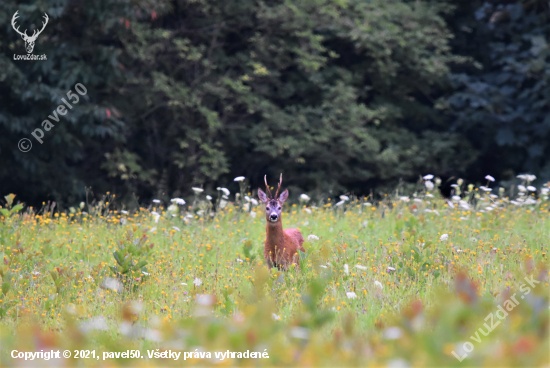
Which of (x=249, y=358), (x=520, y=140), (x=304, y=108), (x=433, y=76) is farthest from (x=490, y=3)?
(x=249, y=358)

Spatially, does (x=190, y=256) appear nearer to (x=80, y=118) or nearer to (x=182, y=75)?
(x=80, y=118)

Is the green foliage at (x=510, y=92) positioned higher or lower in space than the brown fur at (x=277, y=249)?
higher

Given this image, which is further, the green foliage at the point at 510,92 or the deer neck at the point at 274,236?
the green foliage at the point at 510,92

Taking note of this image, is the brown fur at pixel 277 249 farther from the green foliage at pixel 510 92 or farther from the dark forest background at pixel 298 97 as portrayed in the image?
the green foliage at pixel 510 92

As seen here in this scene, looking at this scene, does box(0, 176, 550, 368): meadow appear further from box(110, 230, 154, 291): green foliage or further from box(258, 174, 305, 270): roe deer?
box(258, 174, 305, 270): roe deer

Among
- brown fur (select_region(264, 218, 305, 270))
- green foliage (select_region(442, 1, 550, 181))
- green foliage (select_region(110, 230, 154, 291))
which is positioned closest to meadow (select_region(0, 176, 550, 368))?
green foliage (select_region(110, 230, 154, 291))

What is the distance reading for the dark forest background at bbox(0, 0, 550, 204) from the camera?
12.6 metres

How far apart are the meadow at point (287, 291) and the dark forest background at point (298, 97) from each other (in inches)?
196

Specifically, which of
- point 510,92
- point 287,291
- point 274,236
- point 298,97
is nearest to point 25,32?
point 298,97

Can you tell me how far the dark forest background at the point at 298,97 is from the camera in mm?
12625

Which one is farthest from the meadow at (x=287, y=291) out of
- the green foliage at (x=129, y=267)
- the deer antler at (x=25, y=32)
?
the deer antler at (x=25, y=32)

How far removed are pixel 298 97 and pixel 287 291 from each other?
11.4 metres

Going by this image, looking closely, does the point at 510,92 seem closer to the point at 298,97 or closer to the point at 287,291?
the point at 298,97

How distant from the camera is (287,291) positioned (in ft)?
14.8
